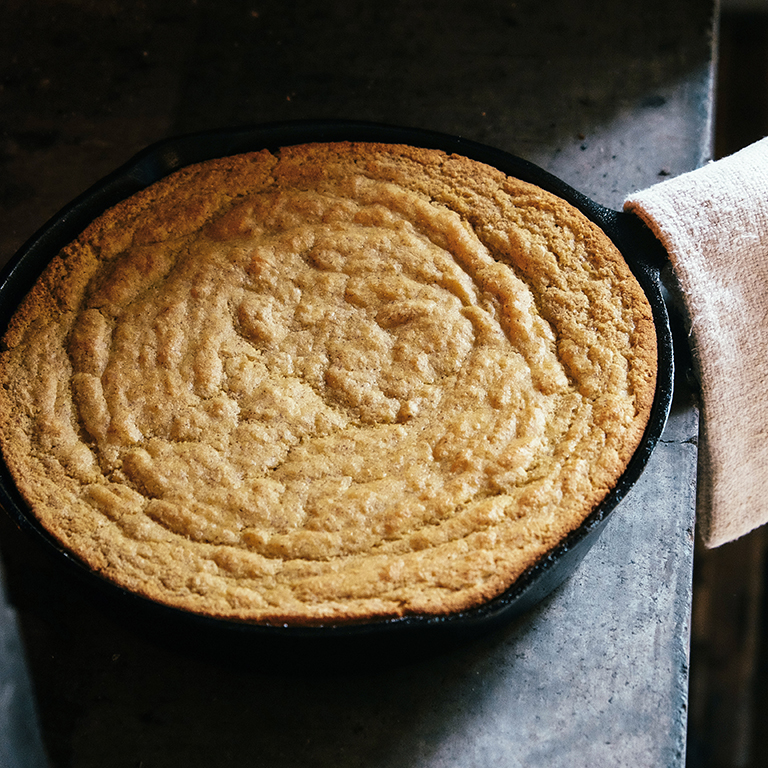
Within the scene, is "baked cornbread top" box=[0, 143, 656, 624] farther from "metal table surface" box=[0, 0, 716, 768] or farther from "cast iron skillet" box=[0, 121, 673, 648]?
"metal table surface" box=[0, 0, 716, 768]

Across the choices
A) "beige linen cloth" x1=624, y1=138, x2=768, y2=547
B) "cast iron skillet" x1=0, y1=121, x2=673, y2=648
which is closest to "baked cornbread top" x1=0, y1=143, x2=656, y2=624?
"cast iron skillet" x1=0, y1=121, x2=673, y2=648

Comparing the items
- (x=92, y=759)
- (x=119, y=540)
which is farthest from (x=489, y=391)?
(x=92, y=759)

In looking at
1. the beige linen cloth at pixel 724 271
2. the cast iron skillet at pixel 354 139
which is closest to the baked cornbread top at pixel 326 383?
the cast iron skillet at pixel 354 139

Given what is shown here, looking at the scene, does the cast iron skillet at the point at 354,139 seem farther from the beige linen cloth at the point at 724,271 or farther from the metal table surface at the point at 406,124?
the metal table surface at the point at 406,124

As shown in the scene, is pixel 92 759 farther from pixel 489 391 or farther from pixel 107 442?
pixel 489 391

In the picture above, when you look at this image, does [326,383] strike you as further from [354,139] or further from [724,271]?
[724,271]
